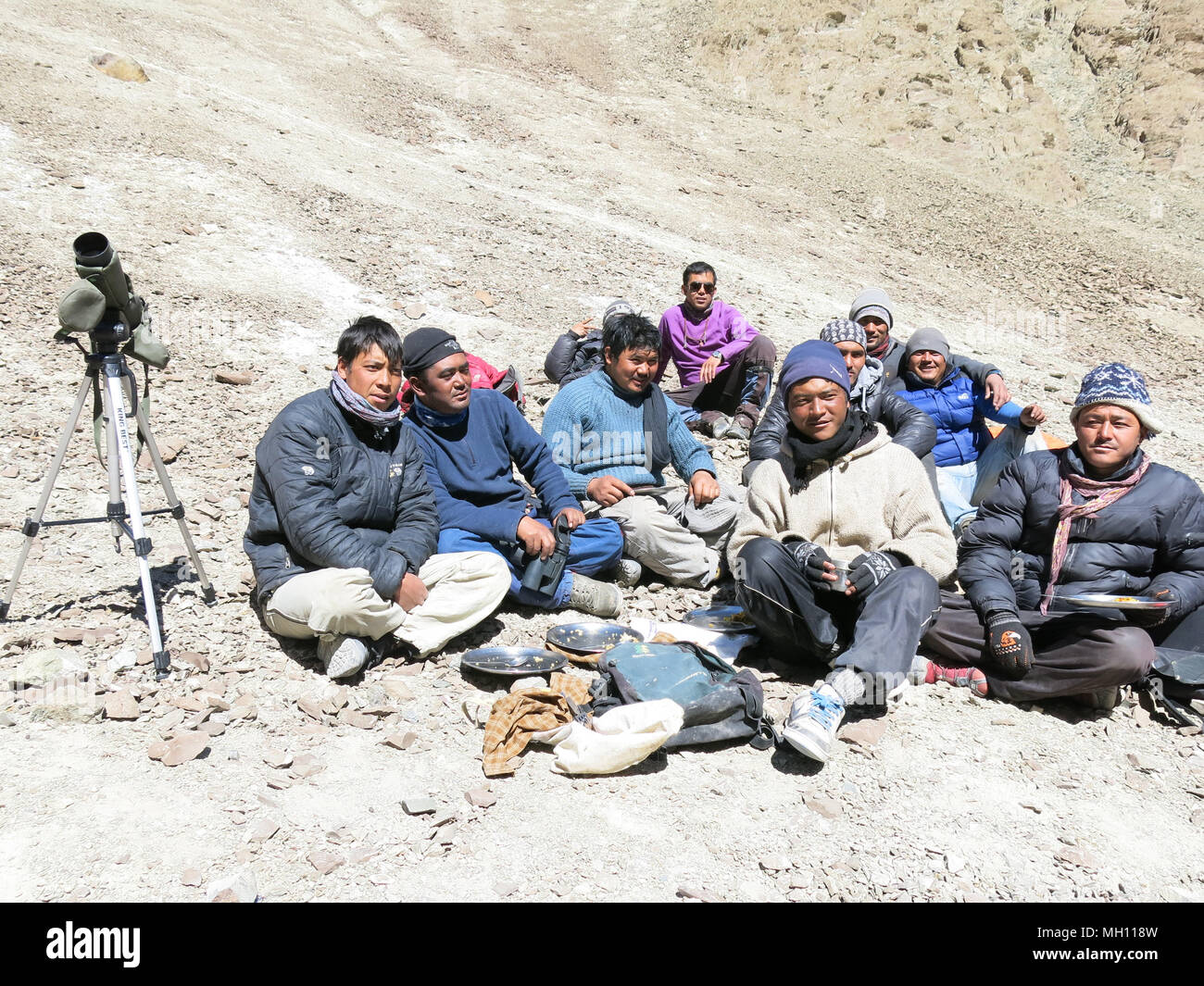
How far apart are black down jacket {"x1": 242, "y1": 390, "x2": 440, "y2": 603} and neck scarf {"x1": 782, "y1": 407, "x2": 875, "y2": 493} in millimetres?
1743

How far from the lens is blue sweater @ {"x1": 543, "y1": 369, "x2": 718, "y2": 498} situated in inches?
212

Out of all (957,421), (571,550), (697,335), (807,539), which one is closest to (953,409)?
(957,421)

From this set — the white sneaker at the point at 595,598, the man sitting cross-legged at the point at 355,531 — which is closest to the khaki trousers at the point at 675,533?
the white sneaker at the point at 595,598

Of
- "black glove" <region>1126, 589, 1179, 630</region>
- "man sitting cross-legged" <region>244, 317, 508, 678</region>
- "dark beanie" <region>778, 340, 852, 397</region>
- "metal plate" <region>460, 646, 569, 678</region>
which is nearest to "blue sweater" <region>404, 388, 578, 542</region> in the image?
"man sitting cross-legged" <region>244, 317, 508, 678</region>

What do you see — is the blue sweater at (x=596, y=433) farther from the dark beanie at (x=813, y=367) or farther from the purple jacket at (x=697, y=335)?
the purple jacket at (x=697, y=335)

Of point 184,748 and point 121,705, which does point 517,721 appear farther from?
point 121,705

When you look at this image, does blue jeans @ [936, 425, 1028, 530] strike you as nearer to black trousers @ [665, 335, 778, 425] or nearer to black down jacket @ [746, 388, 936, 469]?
black down jacket @ [746, 388, 936, 469]

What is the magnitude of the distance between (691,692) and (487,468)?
1.70 metres

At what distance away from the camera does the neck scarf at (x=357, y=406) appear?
4.26 m

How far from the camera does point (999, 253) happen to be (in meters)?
13.7

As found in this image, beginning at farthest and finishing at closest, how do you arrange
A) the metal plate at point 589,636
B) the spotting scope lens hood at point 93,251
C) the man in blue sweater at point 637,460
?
the man in blue sweater at point 637,460 < the metal plate at point 589,636 < the spotting scope lens hood at point 93,251

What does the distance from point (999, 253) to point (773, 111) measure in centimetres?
682

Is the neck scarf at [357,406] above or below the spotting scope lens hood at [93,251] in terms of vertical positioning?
below

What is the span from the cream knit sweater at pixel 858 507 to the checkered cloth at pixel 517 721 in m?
1.11
